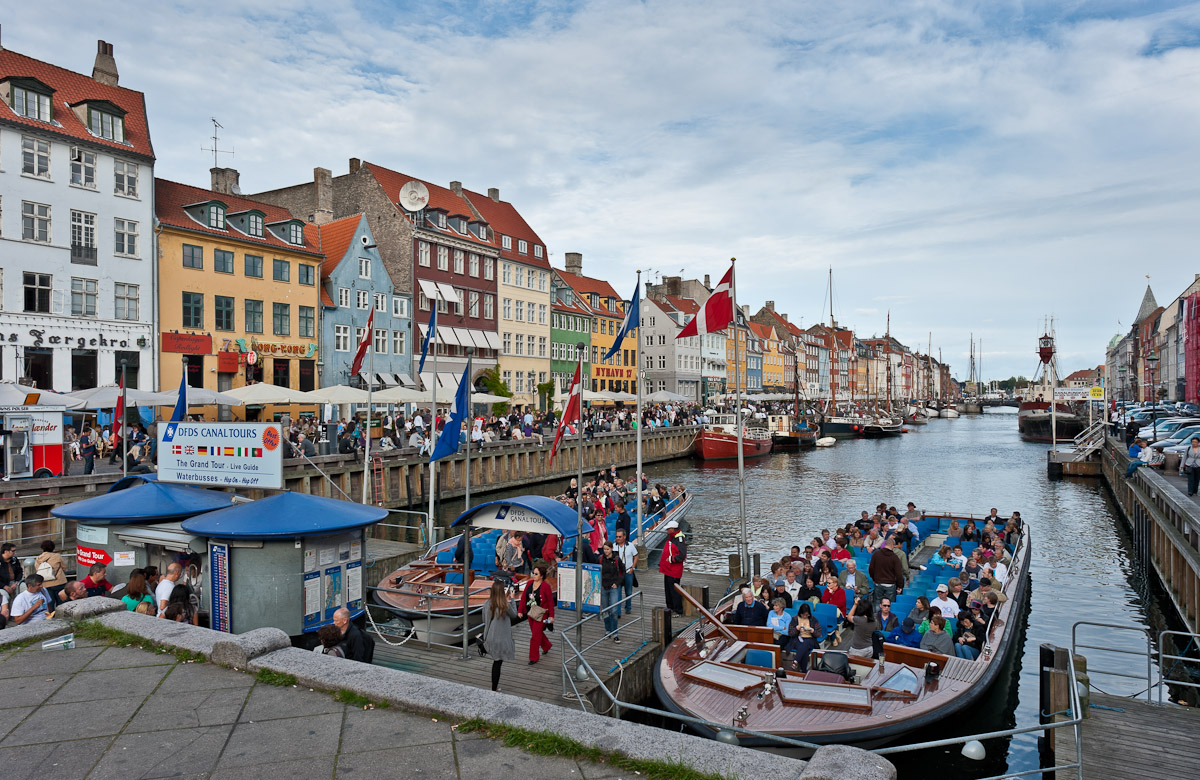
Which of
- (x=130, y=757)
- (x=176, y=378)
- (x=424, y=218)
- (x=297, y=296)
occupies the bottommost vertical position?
(x=130, y=757)

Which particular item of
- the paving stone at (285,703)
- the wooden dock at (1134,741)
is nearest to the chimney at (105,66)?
the paving stone at (285,703)

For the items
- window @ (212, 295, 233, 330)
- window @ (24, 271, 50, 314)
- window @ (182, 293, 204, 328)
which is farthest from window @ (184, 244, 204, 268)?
window @ (24, 271, 50, 314)

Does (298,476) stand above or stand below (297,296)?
below

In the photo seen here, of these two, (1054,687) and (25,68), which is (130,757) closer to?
(1054,687)

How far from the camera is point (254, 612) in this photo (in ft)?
39.1

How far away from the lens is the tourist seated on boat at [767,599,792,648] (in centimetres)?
1277

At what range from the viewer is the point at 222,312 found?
41.7 metres

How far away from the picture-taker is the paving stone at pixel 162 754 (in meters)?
5.75

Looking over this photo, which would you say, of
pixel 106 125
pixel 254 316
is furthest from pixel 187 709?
pixel 254 316

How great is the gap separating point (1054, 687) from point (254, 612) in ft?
37.5

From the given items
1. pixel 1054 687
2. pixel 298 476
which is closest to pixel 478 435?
pixel 298 476

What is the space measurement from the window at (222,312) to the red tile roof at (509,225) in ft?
84.5

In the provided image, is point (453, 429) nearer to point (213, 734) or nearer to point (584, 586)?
point (584, 586)

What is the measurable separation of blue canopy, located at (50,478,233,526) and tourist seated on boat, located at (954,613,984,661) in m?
13.2
